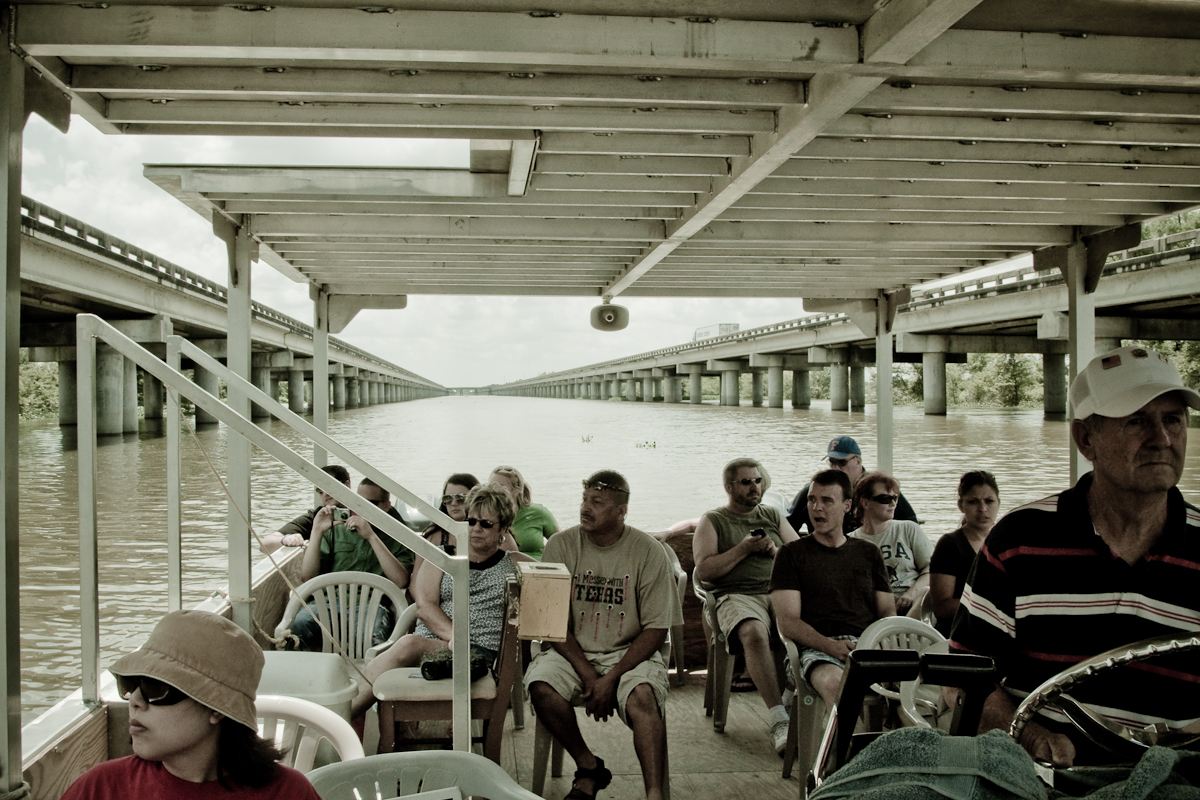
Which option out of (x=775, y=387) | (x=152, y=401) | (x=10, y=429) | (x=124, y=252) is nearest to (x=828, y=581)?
(x=10, y=429)

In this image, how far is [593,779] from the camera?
149 inches

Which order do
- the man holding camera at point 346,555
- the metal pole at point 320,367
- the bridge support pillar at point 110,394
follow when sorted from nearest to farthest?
1. the man holding camera at point 346,555
2. the metal pole at point 320,367
3. the bridge support pillar at point 110,394

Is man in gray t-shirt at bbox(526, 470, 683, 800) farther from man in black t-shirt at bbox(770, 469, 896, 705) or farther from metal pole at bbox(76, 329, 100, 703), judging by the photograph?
metal pole at bbox(76, 329, 100, 703)

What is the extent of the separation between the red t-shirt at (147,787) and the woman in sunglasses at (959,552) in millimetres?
3362

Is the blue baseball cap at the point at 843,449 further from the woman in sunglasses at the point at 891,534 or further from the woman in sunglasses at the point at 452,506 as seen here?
the woman in sunglasses at the point at 452,506

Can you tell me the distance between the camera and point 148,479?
2119 centimetres

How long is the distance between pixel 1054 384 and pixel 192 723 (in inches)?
1952

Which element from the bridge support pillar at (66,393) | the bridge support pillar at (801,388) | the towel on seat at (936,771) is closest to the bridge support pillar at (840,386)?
the bridge support pillar at (801,388)

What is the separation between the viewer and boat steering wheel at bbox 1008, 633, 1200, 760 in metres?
1.44

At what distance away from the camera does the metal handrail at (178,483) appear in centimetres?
260

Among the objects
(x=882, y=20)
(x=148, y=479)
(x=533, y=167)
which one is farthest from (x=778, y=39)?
(x=148, y=479)

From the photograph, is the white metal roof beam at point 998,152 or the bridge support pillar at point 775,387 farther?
the bridge support pillar at point 775,387

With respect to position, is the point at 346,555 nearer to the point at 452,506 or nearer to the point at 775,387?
the point at 452,506

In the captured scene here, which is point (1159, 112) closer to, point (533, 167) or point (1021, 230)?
point (1021, 230)
